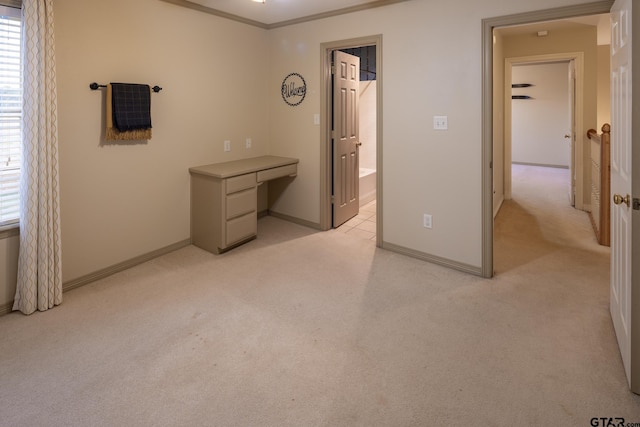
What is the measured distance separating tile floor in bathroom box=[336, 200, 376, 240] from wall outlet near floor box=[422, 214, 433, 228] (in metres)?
0.76

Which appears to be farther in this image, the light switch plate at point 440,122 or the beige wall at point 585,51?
the beige wall at point 585,51

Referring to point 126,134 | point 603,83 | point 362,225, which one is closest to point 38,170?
point 126,134

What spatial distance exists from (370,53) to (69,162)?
4.34 metres

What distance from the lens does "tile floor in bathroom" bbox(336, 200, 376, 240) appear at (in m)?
4.40

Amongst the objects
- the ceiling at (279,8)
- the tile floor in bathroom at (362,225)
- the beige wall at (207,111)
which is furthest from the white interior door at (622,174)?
the tile floor in bathroom at (362,225)

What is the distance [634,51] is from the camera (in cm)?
171

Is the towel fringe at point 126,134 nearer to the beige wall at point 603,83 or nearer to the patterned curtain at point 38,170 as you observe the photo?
the patterned curtain at point 38,170

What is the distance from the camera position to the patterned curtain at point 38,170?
8.14 ft

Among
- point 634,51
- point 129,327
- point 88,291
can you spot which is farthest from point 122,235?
point 634,51

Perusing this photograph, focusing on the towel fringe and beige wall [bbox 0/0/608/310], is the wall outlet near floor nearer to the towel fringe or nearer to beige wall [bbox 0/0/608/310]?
beige wall [bbox 0/0/608/310]

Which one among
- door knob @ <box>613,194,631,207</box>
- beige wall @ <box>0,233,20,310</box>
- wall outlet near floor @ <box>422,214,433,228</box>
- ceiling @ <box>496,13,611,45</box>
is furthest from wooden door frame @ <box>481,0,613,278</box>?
beige wall @ <box>0,233,20,310</box>

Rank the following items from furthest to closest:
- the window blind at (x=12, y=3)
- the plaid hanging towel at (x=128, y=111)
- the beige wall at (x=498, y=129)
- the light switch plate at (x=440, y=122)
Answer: the beige wall at (x=498, y=129) < the light switch plate at (x=440, y=122) < the plaid hanging towel at (x=128, y=111) < the window blind at (x=12, y=3)

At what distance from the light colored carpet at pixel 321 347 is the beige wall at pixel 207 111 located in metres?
0.39

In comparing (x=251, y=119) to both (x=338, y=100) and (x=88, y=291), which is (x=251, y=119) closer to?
(x=338, y=100)
